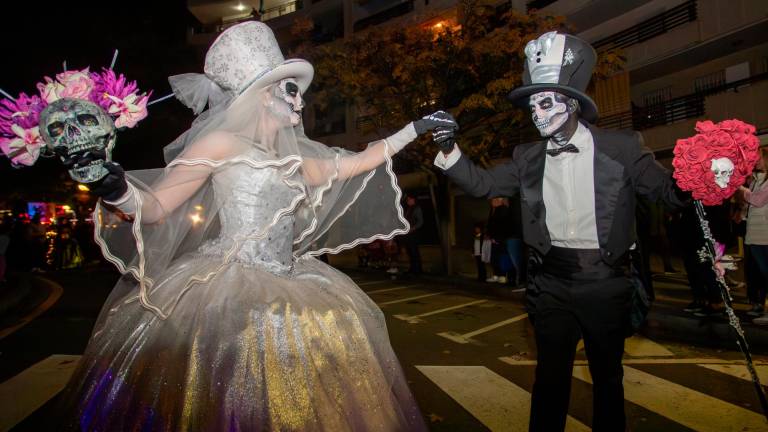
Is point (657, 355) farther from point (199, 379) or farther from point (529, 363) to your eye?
point (199, 379)

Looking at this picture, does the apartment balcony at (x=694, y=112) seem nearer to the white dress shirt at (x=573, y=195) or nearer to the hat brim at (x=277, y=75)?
the white dress shirt at (x=573, y=195)

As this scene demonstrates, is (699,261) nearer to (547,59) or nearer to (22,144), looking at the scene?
(547,59)

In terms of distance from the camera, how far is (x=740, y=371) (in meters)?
4.37

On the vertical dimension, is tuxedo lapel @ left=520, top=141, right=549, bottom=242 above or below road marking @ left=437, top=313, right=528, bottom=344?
above

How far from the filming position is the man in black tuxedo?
97.8 inches

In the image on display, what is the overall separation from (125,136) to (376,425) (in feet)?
59.1

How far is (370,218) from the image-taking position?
10.3 feet

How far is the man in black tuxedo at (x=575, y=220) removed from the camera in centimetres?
248

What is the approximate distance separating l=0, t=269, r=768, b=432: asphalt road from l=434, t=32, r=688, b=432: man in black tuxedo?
1002 mm

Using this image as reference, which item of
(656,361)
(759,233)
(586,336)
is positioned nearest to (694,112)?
(759,233)

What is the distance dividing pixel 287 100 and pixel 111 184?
101cm

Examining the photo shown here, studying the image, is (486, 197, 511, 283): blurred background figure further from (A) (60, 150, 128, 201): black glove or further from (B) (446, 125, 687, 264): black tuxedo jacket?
(A) (60, 150, 128, 201): black glove

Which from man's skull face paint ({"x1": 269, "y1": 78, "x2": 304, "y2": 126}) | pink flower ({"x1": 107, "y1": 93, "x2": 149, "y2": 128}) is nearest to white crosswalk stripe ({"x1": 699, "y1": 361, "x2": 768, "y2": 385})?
man's skull face paint ({"x1": 269, "y1": 78, "x2": 304, "y2": 126})

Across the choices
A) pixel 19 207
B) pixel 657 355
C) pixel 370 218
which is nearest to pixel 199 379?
pixel 370 218
